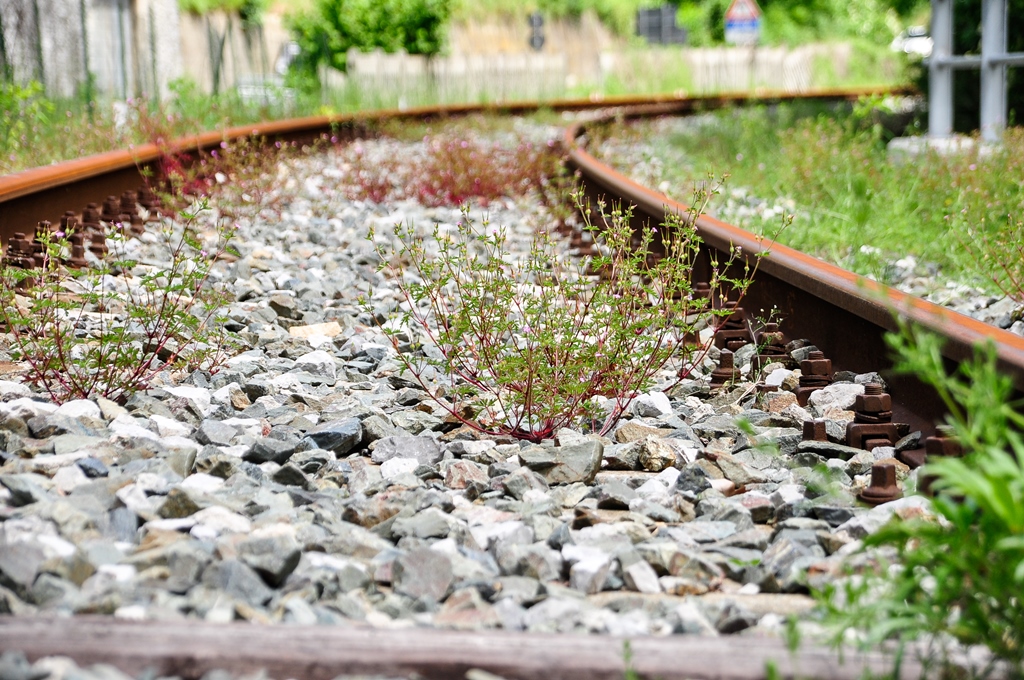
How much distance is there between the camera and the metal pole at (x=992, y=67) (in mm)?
9062

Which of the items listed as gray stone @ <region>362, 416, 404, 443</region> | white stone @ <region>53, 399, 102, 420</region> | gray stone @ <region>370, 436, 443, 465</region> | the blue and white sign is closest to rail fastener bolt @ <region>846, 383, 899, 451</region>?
gray stone @ <region>370, 436, 443, 465</region>

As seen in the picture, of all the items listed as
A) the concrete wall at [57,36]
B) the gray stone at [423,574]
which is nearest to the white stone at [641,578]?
the gray stone at [423,574]

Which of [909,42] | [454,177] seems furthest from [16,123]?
[909,42]

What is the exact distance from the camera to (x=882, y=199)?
6105 mm

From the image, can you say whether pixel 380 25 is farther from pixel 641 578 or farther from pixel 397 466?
pixel 641 578

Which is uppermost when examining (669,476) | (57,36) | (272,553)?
(57,36)

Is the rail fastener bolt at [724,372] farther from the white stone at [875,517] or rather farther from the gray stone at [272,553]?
the gray stone at [272,553]

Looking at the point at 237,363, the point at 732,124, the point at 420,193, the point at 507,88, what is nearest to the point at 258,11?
the point at 507,88

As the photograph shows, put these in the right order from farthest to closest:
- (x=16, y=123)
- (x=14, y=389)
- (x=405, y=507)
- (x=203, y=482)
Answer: (x=16, y=123), (x=14, y=389), (x=203, y=482), (x=405, y=507)

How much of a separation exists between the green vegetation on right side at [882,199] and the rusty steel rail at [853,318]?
1.28 ft

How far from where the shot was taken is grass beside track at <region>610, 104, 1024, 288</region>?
4840 millimetres

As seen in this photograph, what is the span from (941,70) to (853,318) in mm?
7368

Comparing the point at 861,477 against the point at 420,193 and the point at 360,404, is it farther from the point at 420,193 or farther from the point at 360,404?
the point at 420,193

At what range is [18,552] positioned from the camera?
1944mm
